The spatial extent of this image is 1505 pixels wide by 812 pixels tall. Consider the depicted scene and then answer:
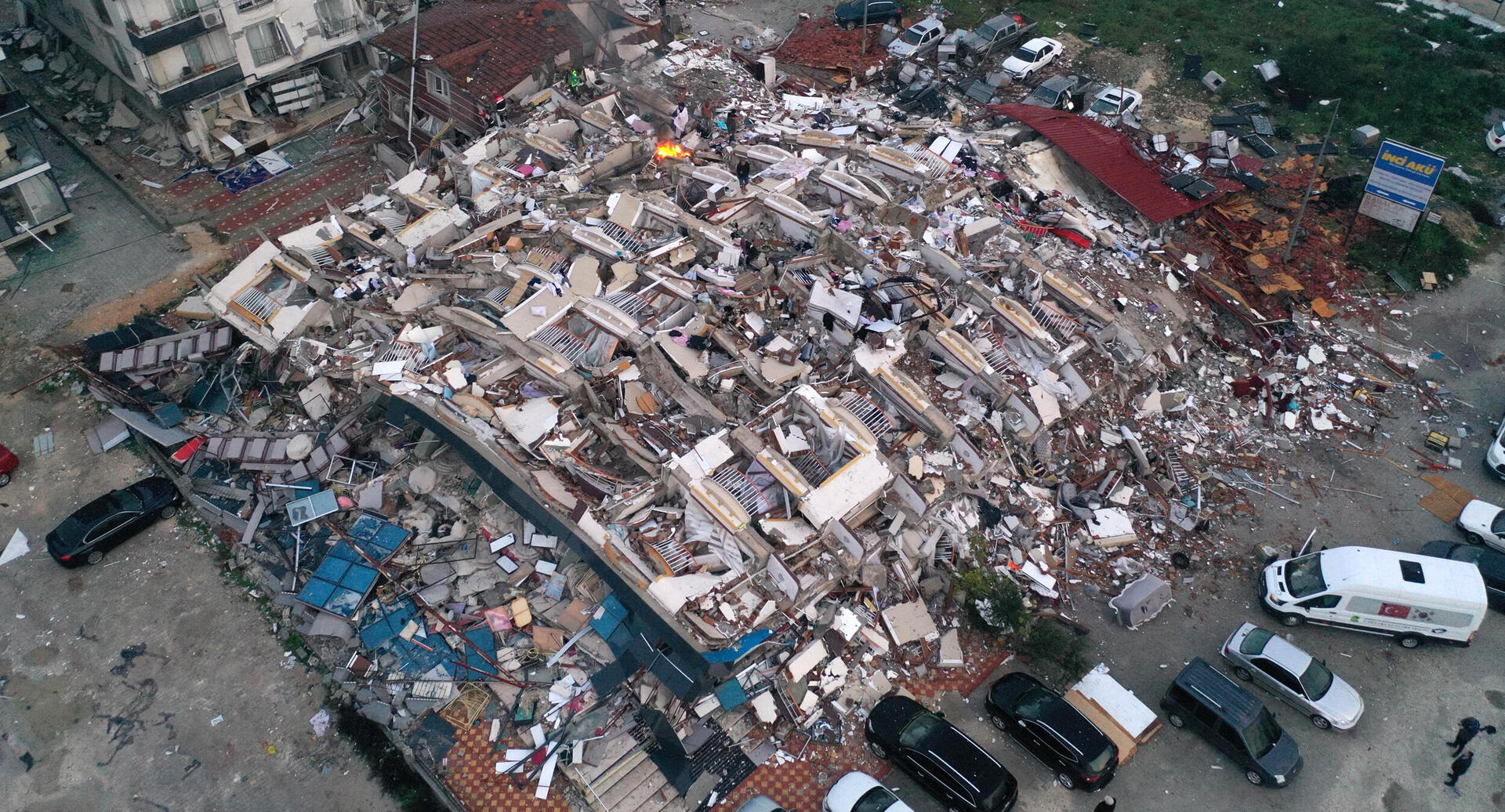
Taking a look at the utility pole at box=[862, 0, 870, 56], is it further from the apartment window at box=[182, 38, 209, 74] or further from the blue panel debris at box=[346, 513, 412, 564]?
the blue panel debris at box=[346, 513, 412, 564]

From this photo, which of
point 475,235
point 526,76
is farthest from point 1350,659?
point 526,76

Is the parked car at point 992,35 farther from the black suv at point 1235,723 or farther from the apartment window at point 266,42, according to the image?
the black suv at point 1235,723

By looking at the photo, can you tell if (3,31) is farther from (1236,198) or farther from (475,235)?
(1236,198)

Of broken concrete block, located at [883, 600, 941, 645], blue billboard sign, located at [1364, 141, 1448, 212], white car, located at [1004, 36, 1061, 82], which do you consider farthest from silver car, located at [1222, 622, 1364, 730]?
white car, located at [1004, 36, 1061, 82]

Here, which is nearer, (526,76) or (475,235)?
(475,235)

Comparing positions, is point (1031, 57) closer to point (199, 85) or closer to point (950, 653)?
point (950, 653)

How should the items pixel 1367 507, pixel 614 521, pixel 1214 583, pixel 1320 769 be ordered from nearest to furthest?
pixel 1320 769 → pixel 614 521 → pixel 1214 583 → pixel 1367 507

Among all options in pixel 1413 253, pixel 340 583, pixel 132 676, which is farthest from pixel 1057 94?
pixel 132 676
